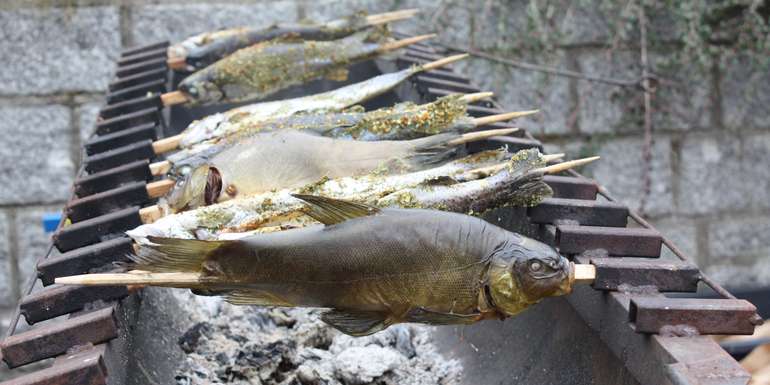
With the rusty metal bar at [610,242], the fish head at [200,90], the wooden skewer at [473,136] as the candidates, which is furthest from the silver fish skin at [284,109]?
the rusty metal bar at [610,242]

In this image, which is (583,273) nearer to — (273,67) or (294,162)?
(294,162)

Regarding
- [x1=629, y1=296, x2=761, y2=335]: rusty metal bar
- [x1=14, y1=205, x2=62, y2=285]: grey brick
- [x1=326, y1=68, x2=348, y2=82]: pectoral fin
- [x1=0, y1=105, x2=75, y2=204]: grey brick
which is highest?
[x1=326, y1=68, x2=348, y2=82]: pectoral fin

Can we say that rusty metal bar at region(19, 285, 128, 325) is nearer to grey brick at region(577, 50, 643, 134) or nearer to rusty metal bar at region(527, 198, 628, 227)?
rusty metal bar at region(527, 198, 628, 227)

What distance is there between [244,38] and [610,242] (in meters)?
2.61

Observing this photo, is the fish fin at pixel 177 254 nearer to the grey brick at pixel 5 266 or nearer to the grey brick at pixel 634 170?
the grey brick at pixel 5 266

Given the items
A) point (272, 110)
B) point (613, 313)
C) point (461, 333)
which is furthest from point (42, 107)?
point (613, 313)

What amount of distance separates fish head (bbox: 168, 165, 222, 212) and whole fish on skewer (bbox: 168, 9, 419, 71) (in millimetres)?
1712

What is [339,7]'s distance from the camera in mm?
5277

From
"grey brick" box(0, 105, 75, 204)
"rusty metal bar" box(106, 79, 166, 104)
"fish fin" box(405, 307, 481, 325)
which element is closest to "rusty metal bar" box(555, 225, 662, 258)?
"fish fin" box(405, 307, 481, 325)

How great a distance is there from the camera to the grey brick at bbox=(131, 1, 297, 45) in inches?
205

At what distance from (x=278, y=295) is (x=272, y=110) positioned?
1.51 m

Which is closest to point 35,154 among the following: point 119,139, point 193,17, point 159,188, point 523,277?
point 193,17

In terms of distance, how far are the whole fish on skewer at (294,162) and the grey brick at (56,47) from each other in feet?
9.68

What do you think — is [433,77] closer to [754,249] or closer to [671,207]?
[671,207]
